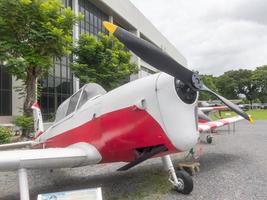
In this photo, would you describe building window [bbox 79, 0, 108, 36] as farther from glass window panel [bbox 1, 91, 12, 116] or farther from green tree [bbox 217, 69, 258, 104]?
green tree [bbox 217, 69, 258, 104]

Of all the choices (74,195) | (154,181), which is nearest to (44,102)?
(154,181)

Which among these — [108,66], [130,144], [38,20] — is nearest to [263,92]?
[108,66]

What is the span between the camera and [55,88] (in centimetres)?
2575

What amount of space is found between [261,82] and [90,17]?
7009 centimetres

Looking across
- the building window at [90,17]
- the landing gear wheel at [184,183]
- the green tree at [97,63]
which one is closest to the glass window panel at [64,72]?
the building window at [90,17]

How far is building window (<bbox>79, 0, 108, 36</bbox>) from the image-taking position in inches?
1188

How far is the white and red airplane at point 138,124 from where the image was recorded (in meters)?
4.55

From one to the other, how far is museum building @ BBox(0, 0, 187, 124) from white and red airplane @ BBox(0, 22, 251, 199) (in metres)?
10.7

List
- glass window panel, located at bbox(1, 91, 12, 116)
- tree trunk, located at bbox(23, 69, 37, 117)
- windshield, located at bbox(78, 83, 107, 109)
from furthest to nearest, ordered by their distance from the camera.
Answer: glass window panel, located at bbox(1, 91, 12, 116)
tree trunk, located at bbox(23, 69, 37, 117)
windshield, located at bbox(78, 83, 107, 109)

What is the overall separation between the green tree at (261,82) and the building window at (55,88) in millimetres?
73219

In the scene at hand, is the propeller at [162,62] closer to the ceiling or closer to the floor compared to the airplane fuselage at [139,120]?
closer to the ceiling

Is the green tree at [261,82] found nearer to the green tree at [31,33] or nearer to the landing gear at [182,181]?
the green tree at [31,33]

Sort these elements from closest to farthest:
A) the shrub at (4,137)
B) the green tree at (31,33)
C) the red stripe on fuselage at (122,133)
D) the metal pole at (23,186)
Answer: the metal pole at (23,186), the red stripe on fuselage at (122,133), the shrub at (4,137), the green tree at (31,33)

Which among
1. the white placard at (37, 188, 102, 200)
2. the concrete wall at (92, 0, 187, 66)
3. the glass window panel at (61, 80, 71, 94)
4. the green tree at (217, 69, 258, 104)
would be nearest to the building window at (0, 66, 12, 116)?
the glass window panel at (61, 80, 71, 94)
